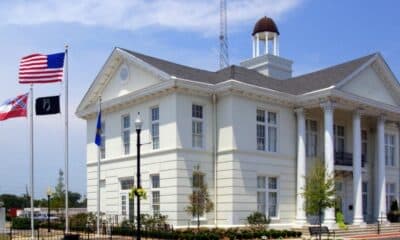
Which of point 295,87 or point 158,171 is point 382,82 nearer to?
point 295,87

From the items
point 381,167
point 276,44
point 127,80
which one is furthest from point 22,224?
point 381,167

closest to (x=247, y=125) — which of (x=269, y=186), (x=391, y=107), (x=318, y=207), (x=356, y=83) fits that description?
(x=269, y=186)

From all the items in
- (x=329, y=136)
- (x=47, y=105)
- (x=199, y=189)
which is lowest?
(x=199, y=189)

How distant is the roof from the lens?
33594mm

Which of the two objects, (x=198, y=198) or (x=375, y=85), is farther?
(x=375, y=85)

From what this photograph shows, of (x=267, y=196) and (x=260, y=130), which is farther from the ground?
(x=260, y=130)

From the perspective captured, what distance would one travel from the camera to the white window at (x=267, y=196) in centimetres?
3281

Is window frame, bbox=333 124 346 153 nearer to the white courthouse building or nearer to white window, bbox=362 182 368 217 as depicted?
the white courthouse building

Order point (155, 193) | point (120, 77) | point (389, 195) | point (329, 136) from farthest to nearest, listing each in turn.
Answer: point (389, 195), point (120, 77), point (329, 136), point (155, 193)

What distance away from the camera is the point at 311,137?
37031 millimetres

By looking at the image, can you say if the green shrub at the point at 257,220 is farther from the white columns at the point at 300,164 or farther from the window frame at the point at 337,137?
the window frame at the point at 337,137

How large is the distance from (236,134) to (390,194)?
17.3 meters

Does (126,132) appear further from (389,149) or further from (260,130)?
(389,149)

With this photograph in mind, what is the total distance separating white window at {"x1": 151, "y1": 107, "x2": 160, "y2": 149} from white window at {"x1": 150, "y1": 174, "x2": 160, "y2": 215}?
5.94ft
